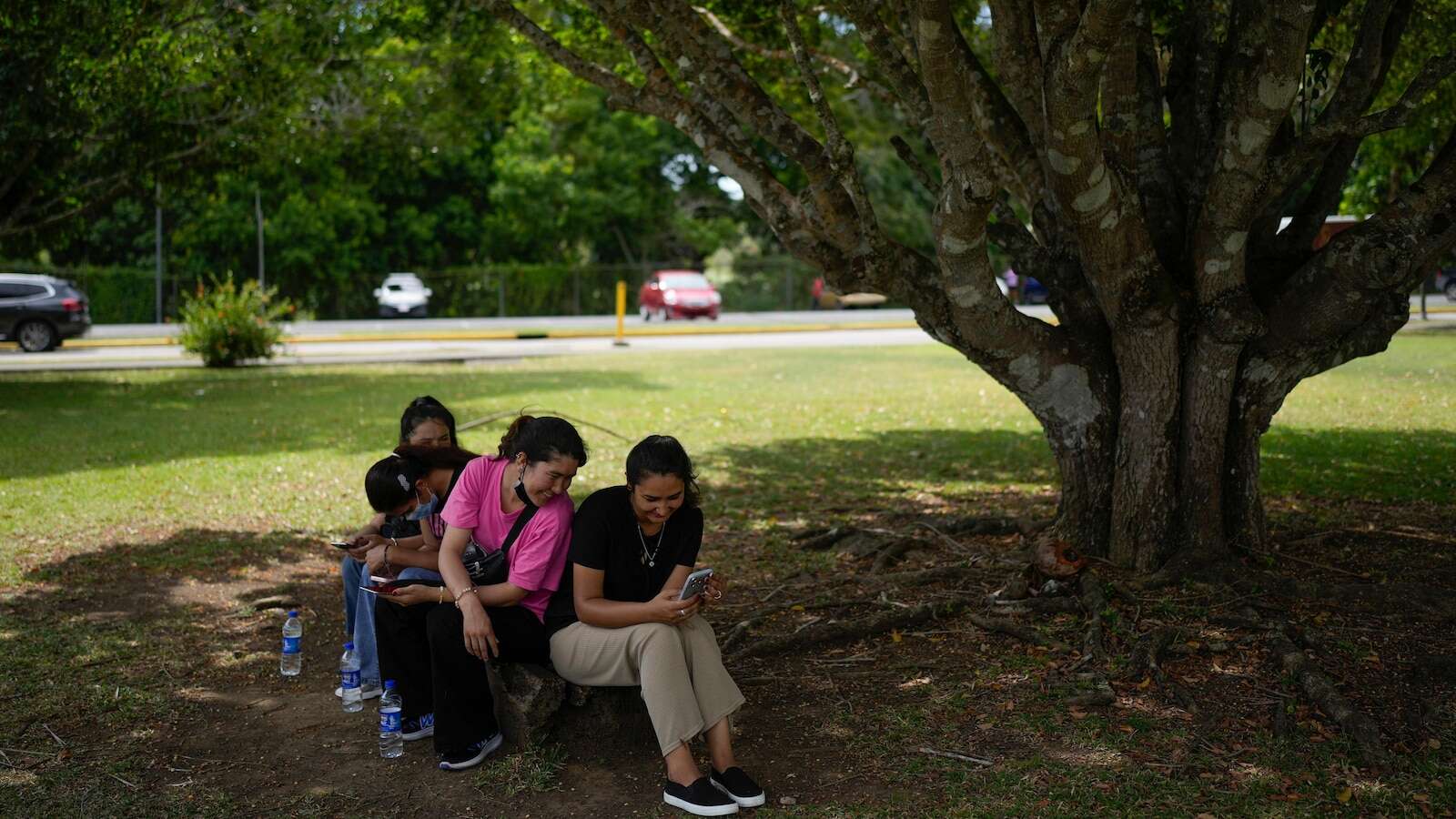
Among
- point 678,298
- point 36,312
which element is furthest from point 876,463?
point 678,298

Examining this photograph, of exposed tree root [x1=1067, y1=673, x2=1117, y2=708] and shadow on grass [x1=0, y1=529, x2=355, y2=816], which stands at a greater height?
exposed tree root [x1=1067, y1=673, x2=1117, y2=708]

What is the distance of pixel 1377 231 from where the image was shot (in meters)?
6.21

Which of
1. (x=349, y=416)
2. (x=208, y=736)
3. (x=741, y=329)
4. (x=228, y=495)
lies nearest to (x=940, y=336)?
(x=208, y=736)

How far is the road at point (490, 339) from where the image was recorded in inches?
979

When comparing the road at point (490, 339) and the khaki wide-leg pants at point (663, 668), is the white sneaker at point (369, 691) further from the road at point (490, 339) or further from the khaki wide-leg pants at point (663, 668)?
the road at point (490, 339)

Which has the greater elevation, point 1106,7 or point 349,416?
point 1106,7

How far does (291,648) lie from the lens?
6207mm

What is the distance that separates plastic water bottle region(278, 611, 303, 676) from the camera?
6.17 meters

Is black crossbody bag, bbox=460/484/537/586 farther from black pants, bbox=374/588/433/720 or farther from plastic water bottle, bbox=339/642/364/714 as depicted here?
plastic water bottle, bbox=339/642/364/714

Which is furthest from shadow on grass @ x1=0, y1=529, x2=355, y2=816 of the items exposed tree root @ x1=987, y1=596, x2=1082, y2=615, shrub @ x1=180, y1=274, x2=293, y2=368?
shrub @ x1=180, y1=274, x2=293, y2=368

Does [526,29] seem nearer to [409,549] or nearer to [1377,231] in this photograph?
[409,549]

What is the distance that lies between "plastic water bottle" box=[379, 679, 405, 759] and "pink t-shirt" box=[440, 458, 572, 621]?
28.4 inches

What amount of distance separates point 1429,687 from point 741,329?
30317 mm

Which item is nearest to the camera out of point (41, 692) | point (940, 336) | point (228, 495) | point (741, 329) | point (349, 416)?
point (41, 692)
